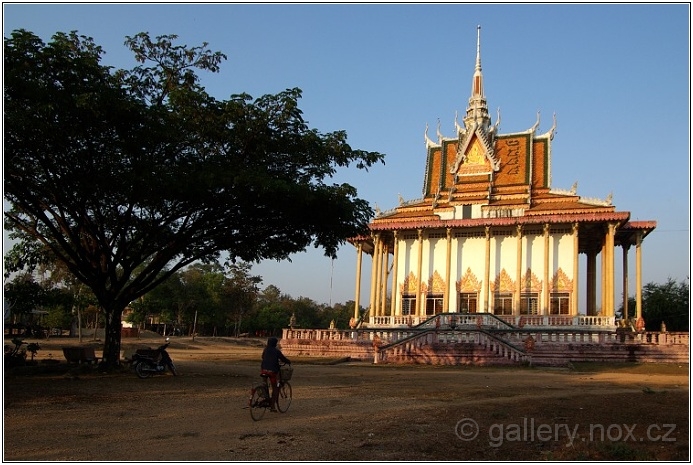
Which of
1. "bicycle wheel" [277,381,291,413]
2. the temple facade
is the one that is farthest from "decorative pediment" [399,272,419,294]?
"bicycle wheel" [277,381,291,413]

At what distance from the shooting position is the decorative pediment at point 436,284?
139 feet

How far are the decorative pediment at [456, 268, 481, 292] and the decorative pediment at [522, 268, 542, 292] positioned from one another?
288 cm

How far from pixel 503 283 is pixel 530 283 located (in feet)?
5.46

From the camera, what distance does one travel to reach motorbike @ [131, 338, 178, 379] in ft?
→ 59.4

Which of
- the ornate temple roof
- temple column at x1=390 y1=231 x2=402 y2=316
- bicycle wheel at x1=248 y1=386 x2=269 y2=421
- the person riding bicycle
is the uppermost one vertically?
the ornate temple roof

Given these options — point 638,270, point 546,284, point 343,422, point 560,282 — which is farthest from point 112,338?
point 638,270

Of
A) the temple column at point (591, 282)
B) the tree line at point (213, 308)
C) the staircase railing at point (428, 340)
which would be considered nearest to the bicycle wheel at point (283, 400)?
the staircase railing at point (428, 340)

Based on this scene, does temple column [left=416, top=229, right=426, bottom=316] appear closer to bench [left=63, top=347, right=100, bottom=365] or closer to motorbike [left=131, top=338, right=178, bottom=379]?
bench [left=63, top=347, right=100, bottom=365]

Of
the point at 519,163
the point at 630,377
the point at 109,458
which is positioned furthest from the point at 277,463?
the point at 519,163

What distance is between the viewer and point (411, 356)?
1150 inches

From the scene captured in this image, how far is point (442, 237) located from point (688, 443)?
115ft

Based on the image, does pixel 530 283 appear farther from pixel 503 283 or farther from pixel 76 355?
pixel 76 355

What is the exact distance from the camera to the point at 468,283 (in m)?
41.7

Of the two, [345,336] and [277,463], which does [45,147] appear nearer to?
[277,463]
